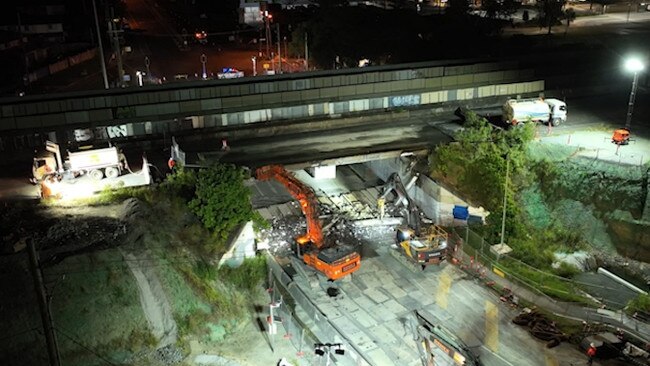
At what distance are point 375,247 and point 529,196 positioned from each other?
10932 mm

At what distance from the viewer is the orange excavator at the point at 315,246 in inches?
1014

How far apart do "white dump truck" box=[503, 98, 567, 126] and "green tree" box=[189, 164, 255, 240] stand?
846 inches

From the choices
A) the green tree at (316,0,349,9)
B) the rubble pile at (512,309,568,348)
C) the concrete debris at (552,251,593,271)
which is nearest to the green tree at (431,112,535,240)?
the concrete debris at (552,251,593,271)

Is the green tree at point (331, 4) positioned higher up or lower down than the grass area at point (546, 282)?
higher up

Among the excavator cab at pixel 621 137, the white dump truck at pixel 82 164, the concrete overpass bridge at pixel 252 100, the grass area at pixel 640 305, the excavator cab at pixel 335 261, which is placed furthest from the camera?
the concrete overpass bridge at pixel 252 100

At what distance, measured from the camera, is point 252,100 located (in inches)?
1564

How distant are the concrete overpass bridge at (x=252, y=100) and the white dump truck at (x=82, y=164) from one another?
7.17m

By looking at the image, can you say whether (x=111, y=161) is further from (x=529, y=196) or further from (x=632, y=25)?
(x=632, y=25)

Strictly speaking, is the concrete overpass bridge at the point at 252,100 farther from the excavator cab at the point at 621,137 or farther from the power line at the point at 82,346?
the power line at the point at 82,346

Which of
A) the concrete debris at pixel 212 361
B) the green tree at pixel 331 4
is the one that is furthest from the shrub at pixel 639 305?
the green tree at pixel 331 4

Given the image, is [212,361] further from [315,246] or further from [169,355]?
[315,246]

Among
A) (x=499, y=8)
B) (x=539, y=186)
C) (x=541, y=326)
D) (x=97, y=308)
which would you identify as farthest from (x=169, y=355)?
(x=499, y=8)

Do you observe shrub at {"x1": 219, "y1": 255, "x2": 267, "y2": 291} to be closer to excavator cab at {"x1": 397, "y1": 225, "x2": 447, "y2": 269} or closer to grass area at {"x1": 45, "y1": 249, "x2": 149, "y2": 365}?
grass area at {"x1": 45, "y1": 249, "x2": 149, "y2": 365}

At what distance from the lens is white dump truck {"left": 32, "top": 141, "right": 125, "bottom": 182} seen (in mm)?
29297
